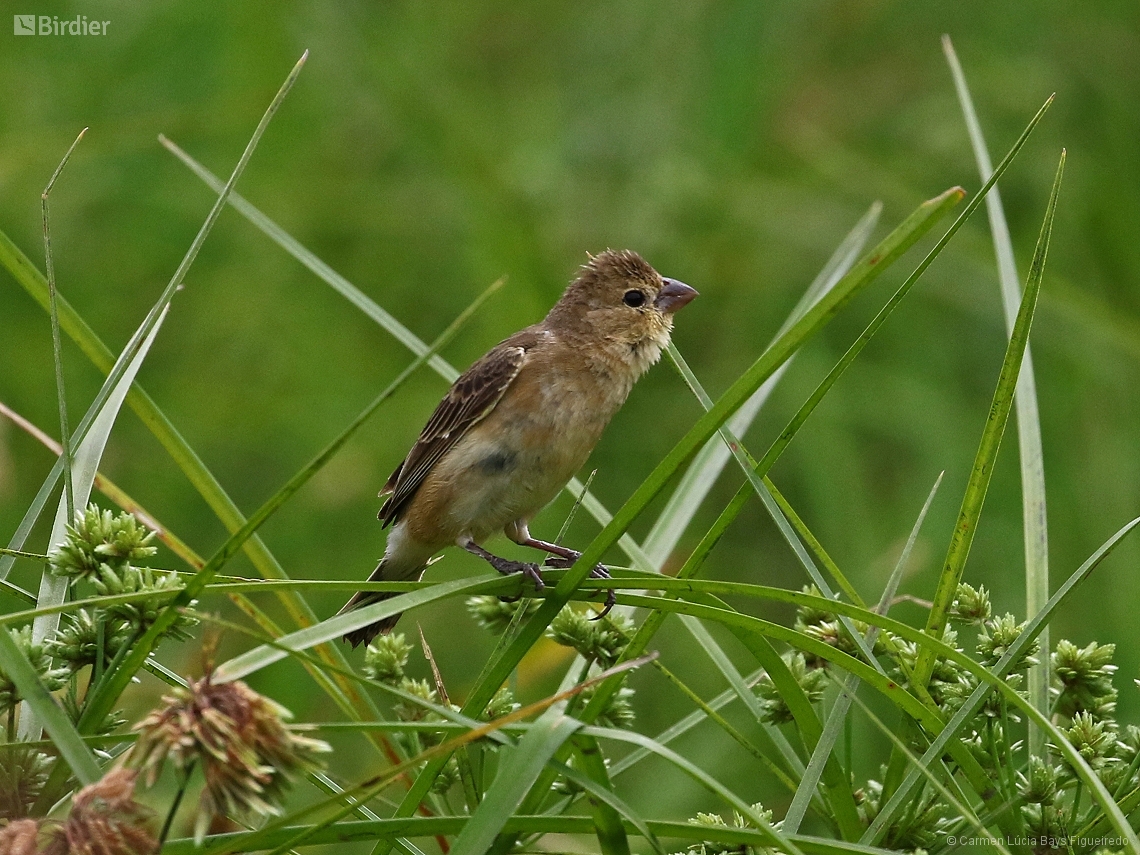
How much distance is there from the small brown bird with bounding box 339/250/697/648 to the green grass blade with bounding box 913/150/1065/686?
1.59m

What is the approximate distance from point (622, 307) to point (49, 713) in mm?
2794

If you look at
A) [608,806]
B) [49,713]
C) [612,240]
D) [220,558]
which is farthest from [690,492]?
[612,240]

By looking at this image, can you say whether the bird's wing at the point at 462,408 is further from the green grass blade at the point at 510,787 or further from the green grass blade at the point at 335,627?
the green grass blade at the point at 510,787

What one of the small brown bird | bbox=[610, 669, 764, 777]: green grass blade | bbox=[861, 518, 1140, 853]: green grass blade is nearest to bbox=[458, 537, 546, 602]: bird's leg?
the small brown bird

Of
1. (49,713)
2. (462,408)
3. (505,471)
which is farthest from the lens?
(462,408)

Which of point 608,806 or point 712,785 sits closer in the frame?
point 712,785

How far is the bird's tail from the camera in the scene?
3305 mm

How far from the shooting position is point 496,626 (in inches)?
110

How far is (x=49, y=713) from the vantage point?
171 cm

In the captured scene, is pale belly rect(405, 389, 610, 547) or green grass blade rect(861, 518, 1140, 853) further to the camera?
pale belly rect(405, 389, 610, 547)

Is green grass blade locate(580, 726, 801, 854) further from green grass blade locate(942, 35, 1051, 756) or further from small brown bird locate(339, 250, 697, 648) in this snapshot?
small brown bird locate(339, 250, 697, 648)

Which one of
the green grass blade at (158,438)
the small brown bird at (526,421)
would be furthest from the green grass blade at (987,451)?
the small brown bird at (526,421)

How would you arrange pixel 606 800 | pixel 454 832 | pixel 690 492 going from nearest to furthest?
pixel 606 800 → pixel 454 832 → pixel 690 492

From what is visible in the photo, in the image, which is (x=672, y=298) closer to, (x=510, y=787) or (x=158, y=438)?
(x=158, y=438)
